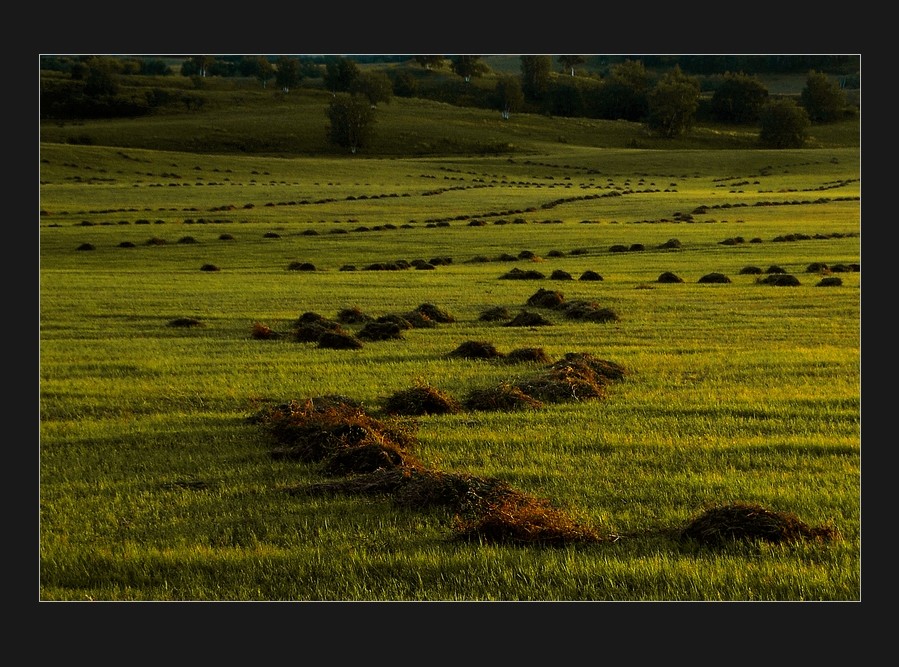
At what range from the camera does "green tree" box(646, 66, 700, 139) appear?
157000 mm

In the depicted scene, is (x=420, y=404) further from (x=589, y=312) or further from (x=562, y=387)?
(x=589, y=312)

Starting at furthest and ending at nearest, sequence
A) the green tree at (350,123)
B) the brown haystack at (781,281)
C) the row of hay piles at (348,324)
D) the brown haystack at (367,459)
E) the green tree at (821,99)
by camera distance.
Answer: the green tree at (821,99) < the green tree at (350,123) < the brown haystack at (781,281) < the row of hay piles at (348,324) < the brown haystack at (367,459)

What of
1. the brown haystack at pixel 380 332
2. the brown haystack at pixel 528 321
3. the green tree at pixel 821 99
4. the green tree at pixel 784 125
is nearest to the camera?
the brown haystack at pixel 380 332

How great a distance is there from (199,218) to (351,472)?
56.1 metres

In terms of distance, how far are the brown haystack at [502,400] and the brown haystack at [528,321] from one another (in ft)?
32.1

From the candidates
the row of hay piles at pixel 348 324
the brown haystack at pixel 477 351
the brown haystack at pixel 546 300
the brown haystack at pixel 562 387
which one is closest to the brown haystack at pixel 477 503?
the brown haystack at pixel 562 387

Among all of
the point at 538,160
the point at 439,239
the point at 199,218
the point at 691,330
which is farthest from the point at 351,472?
the point at 538,160

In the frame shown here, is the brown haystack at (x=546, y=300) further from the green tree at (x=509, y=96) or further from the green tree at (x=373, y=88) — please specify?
the green tree at (x=373, y=88)

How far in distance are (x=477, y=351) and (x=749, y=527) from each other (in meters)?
11.5

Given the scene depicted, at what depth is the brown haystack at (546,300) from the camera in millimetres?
29188

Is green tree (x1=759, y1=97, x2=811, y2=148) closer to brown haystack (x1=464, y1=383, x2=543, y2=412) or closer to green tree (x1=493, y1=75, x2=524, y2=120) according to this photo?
green tree (x1=493, y1=75, x2=524, y2=120)

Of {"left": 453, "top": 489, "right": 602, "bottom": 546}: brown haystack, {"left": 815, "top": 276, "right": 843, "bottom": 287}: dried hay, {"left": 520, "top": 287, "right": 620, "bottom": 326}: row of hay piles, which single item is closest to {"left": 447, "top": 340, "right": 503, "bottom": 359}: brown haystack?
{"left": 520, "top": 287, "right": 620, "bottom": 326}: row of hay piles

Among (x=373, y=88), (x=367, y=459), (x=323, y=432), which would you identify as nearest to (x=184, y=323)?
(x=323, y=432)

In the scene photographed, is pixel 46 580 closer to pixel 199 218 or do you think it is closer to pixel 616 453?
pixel 616 453
